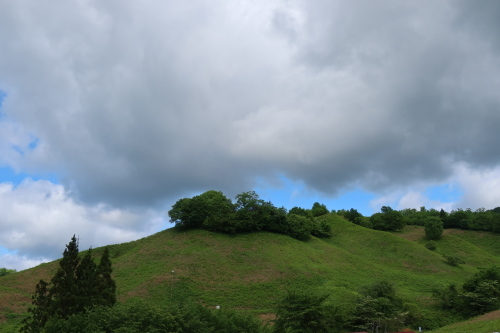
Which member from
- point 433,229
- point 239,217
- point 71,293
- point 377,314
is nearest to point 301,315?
point 377,314

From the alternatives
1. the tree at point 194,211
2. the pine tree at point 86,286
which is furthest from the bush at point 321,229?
the pine tree at point 86,286

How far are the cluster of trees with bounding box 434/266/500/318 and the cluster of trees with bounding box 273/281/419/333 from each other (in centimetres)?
673

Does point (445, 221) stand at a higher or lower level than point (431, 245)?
higher

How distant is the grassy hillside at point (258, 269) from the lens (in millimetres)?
45781

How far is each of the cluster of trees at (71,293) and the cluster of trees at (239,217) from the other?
43191mm

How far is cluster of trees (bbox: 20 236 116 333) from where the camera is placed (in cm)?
2219

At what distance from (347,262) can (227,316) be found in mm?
45525

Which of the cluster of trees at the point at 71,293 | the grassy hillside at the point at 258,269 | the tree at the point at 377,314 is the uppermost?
the grassy hillside at the point at 258,269

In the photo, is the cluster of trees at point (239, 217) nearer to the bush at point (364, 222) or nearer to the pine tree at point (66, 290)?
the bush at point (364, 222)

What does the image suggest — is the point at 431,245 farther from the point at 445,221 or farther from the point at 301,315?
the point at 301,315

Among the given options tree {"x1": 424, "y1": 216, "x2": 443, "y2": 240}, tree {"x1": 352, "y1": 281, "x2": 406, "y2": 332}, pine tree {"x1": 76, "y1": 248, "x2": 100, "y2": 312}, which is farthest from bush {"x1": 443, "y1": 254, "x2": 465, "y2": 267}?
pine tree {"x1": 76, "y1": 248, "x2": 100, "y2": 312}

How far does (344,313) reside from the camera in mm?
31703

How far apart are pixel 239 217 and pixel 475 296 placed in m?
40.0

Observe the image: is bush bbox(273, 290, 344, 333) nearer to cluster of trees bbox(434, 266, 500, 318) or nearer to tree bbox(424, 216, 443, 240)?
cluster of trees bbox(434, 266, 500, 318)
